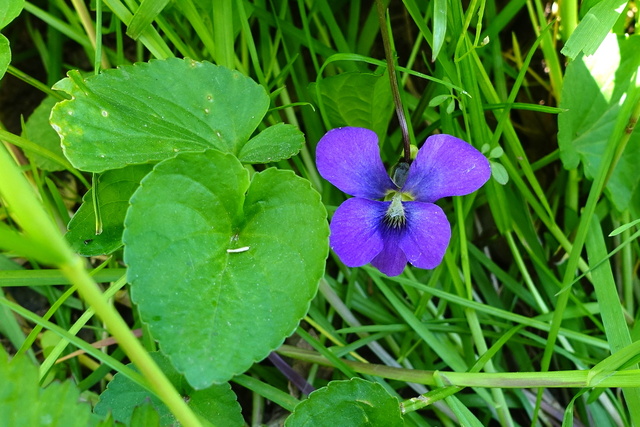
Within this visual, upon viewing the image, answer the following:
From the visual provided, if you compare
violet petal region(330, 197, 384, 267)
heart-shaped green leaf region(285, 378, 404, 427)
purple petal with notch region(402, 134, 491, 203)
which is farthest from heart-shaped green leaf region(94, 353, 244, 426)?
purple petal with notch region(402, 134, 491, 203)

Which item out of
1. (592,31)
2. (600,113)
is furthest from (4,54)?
(600,113)

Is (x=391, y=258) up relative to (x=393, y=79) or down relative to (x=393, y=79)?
down

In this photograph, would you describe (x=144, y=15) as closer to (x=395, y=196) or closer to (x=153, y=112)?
(x=153, y=112)

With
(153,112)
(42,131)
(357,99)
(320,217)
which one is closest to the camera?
(320,217)

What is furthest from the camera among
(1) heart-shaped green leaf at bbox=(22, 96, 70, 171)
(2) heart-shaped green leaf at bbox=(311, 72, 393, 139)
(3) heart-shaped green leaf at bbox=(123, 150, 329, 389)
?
(1) heart-shaped green leaf at bbox=(22, 96, 70, 171)

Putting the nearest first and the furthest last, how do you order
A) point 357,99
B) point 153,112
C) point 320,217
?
point 320,217
point 153,112
point 357,99

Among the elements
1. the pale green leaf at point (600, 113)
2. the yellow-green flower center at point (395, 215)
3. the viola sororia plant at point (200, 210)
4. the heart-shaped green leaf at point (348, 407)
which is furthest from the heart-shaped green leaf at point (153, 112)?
the pale green leaf at point (600, 113)

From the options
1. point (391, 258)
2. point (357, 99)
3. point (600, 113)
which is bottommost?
point (600, 113)

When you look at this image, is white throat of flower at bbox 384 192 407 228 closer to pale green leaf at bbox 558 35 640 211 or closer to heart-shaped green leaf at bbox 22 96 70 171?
pale green leaf at bbox 558 35 640 211
